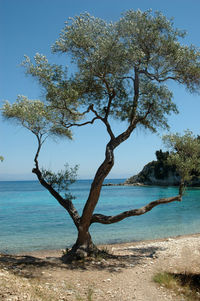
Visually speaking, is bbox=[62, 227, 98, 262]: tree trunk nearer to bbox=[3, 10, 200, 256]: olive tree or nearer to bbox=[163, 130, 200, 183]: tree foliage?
bbox=[3, 10, 200, 256]: olive tree

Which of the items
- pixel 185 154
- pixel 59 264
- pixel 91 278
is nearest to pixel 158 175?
pixel 185 154

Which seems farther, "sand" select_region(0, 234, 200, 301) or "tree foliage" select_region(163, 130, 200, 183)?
"tree foliage" select_region(163, 130, 200, 183)

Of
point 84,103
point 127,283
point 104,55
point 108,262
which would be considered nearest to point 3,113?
point 84,103

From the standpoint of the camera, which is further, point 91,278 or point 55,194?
point 55,194

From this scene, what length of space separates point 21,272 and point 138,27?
1073cm

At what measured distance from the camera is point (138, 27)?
1190 centimetres

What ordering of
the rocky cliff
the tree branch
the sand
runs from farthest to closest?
the rocky cliff → the tree branch → the sand

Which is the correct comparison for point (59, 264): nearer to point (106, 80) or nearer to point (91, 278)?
point (91, 278)

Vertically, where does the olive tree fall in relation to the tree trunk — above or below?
above

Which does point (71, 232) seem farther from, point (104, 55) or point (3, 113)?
point (104, 55)

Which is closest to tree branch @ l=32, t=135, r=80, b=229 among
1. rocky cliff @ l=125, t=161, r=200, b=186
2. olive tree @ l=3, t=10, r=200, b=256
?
olive tree @ l=3, t=10, r=200, b=256

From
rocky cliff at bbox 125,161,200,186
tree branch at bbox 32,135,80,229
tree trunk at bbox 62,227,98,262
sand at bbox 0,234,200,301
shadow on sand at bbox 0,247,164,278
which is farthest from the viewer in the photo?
rocky cliff at bbox 125,161,200,186

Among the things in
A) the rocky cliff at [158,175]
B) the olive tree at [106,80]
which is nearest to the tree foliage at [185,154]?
the olive tree at [106,80]

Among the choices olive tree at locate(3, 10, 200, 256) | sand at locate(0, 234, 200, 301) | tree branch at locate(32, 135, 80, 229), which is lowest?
sand at locate(0, 234, 200, 301)
